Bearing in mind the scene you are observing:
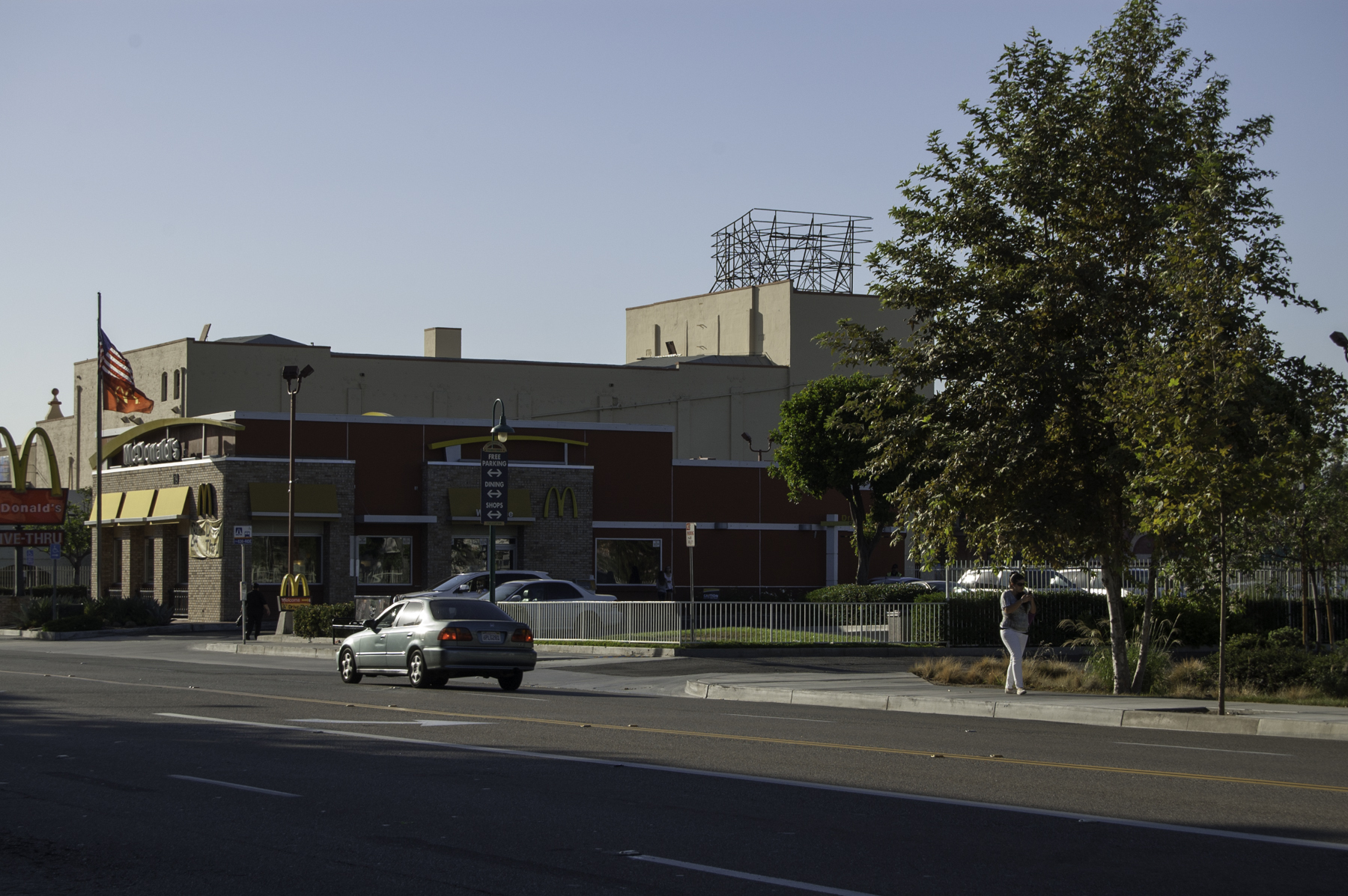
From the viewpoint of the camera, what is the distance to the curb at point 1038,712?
51.8 feet

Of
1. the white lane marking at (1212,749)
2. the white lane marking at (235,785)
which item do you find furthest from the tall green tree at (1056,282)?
the white lane marking at (235,785)

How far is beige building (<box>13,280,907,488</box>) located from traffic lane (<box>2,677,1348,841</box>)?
45.3 metres

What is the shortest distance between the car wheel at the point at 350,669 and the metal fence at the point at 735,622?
334 inches

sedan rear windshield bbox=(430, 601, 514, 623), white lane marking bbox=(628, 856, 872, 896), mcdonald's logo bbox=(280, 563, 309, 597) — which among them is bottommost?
white lane marking bbox=(628, 856, 872, 896)

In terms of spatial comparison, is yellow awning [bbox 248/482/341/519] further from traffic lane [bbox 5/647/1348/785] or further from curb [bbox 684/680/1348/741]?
curb [bbox 684/680/1348/741]

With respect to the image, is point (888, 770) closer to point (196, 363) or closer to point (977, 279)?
point (977, 279)

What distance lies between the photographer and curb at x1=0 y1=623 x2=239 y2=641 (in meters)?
41.2

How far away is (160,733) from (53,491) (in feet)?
123

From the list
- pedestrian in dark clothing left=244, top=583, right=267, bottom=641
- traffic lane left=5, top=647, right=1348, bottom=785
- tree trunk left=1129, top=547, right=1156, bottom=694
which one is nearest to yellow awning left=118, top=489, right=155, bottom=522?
pedestrian in dark clothing left=244, top=583, right=267, bottom=641

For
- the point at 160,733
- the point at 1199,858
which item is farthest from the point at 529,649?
the point at 1199,858

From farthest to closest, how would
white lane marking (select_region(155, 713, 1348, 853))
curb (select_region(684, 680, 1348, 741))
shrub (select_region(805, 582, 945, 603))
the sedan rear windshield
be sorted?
shrub (select_region(805, 582, 945, 603)), the sedan rear windshield, curb (select_region(684, 680, 1348, 741)), white lane marking (select_region(155, 713, 1348, 853))

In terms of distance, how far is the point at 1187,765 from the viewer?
12.2 m

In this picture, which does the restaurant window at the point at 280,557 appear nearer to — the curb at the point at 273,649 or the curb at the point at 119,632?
the curb at the point at 119,632

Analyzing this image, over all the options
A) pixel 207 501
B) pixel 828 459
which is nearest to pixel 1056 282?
pixel 828 459
